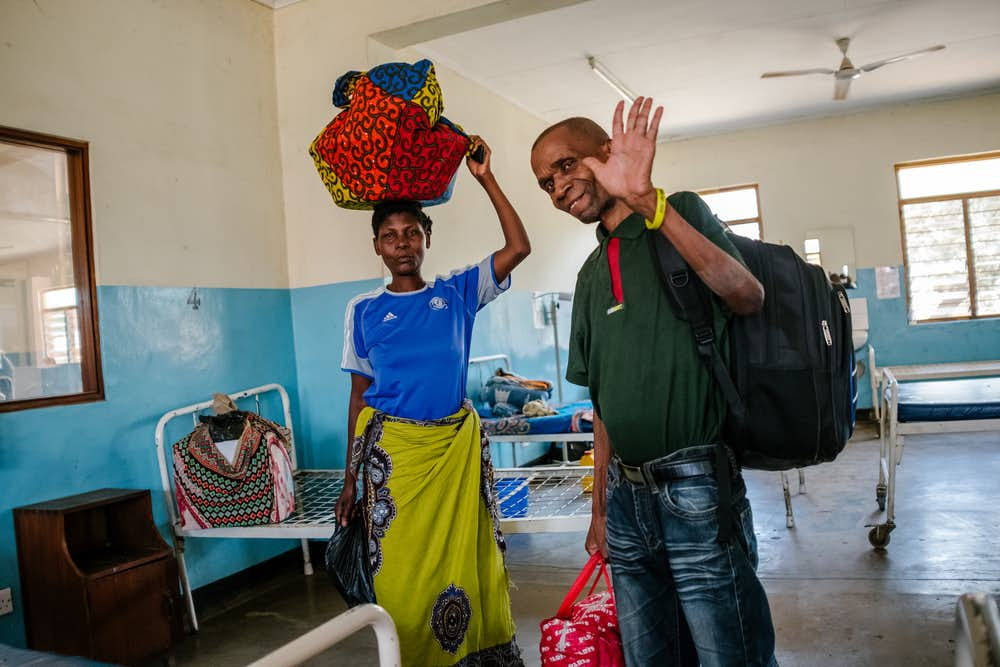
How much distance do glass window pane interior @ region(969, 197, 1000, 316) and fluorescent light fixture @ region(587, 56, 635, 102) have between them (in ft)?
15.4

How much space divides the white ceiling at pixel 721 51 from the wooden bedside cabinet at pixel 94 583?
4024 millimetres

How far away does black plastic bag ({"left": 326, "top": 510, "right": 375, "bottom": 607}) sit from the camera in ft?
9.05

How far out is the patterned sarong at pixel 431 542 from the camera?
2.65m

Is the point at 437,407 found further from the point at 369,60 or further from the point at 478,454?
the point at 369,60

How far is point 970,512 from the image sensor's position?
203 inches

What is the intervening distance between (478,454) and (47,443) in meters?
2.18

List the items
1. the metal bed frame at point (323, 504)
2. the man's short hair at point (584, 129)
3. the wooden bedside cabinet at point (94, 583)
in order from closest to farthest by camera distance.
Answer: the man's short hair at point (584, 129) → the wooden bedside cabinet at point (94, 583) → the metal bed frame at point (323, 504)

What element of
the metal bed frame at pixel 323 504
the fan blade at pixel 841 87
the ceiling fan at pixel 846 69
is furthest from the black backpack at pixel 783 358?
the fan blade at pixel 841 87

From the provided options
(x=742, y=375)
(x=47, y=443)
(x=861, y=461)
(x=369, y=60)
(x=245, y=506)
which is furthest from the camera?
(x=861, y=461)

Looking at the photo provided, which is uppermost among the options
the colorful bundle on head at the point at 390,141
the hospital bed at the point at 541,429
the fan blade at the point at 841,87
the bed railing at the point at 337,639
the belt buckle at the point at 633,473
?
the fan blade at the point at 841,87

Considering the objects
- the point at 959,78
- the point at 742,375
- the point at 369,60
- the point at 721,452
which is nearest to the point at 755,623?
the point at 721,452

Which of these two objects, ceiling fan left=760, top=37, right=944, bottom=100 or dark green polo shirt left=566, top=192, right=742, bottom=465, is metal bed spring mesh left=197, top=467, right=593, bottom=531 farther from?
ceiling fan left=760, top=37, right=944, bottom=100

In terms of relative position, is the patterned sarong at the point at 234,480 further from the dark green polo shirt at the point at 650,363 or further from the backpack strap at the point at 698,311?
the backpack strap at the point at 698,311

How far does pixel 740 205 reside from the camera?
33.1 ft
